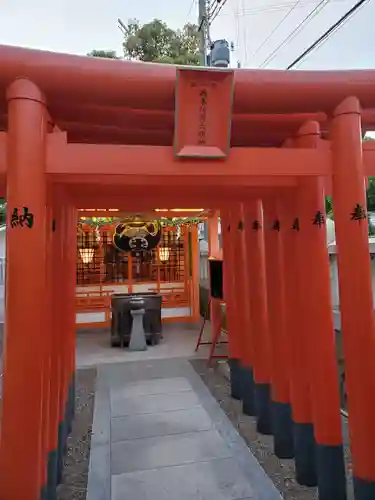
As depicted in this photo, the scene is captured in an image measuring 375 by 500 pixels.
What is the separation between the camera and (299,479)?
138 inches

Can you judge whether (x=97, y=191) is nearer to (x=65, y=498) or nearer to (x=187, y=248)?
(x=65, y=498)

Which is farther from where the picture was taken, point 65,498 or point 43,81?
point 65,498

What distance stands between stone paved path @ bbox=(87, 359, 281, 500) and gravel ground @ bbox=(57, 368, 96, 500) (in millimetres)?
93

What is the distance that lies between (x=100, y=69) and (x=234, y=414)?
4522 millimetres

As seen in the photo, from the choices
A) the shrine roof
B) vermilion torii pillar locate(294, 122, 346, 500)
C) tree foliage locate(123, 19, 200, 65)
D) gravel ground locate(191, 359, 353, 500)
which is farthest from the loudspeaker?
tree foliage locate(123, 19, 200, 65)

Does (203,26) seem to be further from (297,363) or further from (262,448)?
(262,448)

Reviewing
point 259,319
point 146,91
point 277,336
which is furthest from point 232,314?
point 146,91

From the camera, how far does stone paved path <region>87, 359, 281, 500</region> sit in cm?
338

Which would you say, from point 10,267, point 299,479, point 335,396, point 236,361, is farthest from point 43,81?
point 236,361

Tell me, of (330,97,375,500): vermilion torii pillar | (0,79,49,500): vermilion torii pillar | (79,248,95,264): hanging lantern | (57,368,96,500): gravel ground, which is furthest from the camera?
(79,248,95,264): hanging lantern

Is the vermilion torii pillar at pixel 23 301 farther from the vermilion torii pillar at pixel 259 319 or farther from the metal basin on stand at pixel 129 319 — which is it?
the metal basin on stand at pixel 129 319

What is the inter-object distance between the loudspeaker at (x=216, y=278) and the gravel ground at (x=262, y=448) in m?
1.53

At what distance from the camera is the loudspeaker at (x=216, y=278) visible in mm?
6930

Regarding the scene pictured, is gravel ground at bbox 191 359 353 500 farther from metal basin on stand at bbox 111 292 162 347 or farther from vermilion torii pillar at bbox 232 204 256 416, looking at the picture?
metal basin on stand at bbox 111 292 162 347
